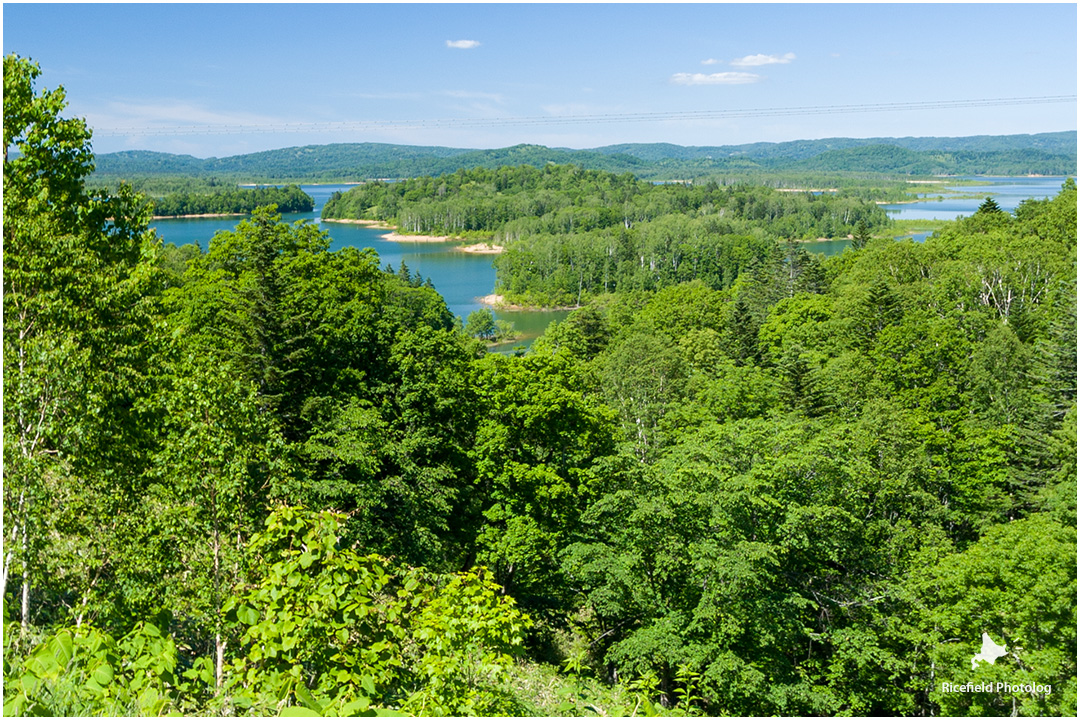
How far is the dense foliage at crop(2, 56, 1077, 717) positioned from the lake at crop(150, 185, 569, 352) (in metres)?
37.6

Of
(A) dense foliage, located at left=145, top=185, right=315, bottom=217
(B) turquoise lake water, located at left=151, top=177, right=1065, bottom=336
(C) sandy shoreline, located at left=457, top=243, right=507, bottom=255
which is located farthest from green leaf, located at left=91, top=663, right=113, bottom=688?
(A) dense foliage, located at left=145, top=185, right=315, bottom=217

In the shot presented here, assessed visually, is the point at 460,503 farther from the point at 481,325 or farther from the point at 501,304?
the point at 501,304

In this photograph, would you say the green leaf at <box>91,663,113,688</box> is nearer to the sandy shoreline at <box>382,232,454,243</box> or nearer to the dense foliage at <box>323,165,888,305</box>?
the dense foliage at <box>323,165,888,305</box>

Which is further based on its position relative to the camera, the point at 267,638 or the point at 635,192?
the point at 635,192

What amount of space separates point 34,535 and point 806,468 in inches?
491

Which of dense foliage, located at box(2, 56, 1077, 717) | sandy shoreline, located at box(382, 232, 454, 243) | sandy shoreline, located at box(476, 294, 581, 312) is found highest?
sandy shoreline, located at box(382, 232, 454, 243)

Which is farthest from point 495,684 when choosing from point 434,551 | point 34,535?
point 434,551

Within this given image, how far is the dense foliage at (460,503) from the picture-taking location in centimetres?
519

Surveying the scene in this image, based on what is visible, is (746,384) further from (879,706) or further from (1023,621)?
(1023,621)

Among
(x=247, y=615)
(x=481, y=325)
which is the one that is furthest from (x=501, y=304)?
(x=247, y=615)

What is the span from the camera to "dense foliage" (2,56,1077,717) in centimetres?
519

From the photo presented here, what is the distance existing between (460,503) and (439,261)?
93.7 metres

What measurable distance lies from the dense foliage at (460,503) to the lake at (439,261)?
3758cm

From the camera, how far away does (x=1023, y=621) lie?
10.9 meters
